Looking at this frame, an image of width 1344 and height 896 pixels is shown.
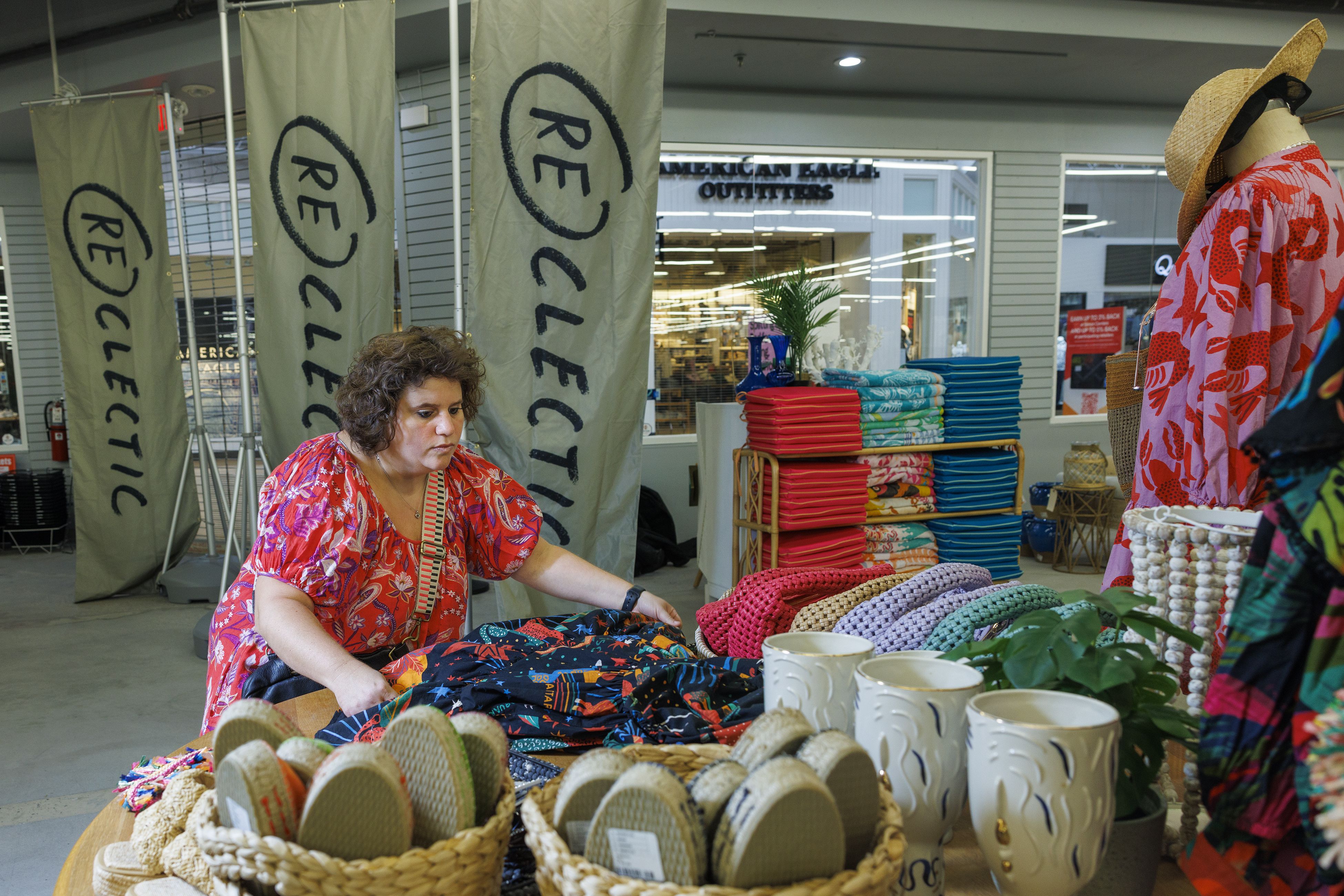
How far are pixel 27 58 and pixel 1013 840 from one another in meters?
8.61

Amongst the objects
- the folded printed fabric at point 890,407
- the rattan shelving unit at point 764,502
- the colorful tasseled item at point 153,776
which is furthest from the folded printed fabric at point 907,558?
the colorful tasseled item at point 153,776

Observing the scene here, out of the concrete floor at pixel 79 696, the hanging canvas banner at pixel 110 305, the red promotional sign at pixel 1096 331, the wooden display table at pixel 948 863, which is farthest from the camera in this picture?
the red promotional sign at pixel 1096 331

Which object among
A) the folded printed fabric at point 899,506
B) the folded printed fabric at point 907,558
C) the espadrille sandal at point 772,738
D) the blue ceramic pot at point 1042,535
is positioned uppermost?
the espadrille sandal at point 772,738

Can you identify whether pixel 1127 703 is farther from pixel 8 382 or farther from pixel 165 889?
pixel 8 382

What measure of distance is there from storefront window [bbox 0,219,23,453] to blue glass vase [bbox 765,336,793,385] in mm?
7480

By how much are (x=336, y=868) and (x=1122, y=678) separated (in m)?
0.63

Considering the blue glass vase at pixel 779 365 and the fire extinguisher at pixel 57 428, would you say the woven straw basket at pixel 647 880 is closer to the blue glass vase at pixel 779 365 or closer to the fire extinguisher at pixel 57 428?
the blue glass vase at pixel 779 365

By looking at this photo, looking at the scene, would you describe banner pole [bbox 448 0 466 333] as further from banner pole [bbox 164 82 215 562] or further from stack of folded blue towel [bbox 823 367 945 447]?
banner pole [bbox 164 82 215 562]

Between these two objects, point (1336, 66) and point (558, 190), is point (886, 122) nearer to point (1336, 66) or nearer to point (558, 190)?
point (1336, 66)

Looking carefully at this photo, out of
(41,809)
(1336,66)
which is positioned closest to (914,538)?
(41,809)

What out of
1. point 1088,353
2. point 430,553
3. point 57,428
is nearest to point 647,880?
point 430,553

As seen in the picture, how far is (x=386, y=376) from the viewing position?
1.91 meters

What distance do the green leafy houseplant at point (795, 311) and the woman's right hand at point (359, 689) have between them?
3091 mm

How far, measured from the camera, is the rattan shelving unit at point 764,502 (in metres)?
4.10
